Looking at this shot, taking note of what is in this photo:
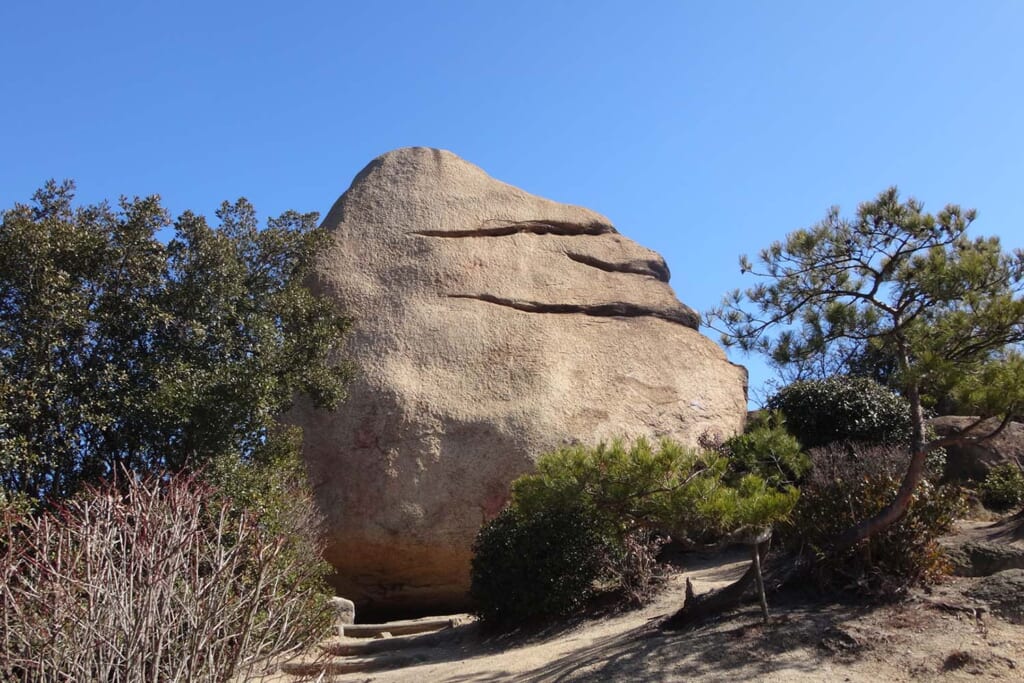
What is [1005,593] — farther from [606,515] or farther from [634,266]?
[634,266]

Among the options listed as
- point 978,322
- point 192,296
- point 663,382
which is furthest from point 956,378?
point 192,296

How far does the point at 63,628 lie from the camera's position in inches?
236

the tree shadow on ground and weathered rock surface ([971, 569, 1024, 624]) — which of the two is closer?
the tree shadow on ground

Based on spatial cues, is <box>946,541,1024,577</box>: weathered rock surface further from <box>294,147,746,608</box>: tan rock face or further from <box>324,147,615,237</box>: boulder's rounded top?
<box>324,147,615,237</box>: boulder's rounded top

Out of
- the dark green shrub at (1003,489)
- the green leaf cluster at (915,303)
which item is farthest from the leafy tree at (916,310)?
the dark green shrub at (1003,489)

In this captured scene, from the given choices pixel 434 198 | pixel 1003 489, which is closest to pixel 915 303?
pixel 1003 489

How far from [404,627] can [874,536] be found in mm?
6286

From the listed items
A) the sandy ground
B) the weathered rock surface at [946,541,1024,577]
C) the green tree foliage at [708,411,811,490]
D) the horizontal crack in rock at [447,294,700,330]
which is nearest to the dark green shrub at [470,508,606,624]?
the sandy ground

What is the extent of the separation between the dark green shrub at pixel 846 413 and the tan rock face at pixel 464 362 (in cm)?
128

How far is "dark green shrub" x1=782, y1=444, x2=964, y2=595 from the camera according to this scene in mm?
8461

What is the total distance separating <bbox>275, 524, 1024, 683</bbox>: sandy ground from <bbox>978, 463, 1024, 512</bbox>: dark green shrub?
279 cm

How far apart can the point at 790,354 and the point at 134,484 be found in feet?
19.3

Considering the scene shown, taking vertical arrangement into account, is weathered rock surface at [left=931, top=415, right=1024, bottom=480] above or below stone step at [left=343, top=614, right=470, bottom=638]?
above

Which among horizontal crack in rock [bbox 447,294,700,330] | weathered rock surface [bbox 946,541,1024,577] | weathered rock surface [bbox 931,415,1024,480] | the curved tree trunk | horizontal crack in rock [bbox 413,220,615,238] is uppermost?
horizontal crack in rock [bbox 413,220,615,238]
